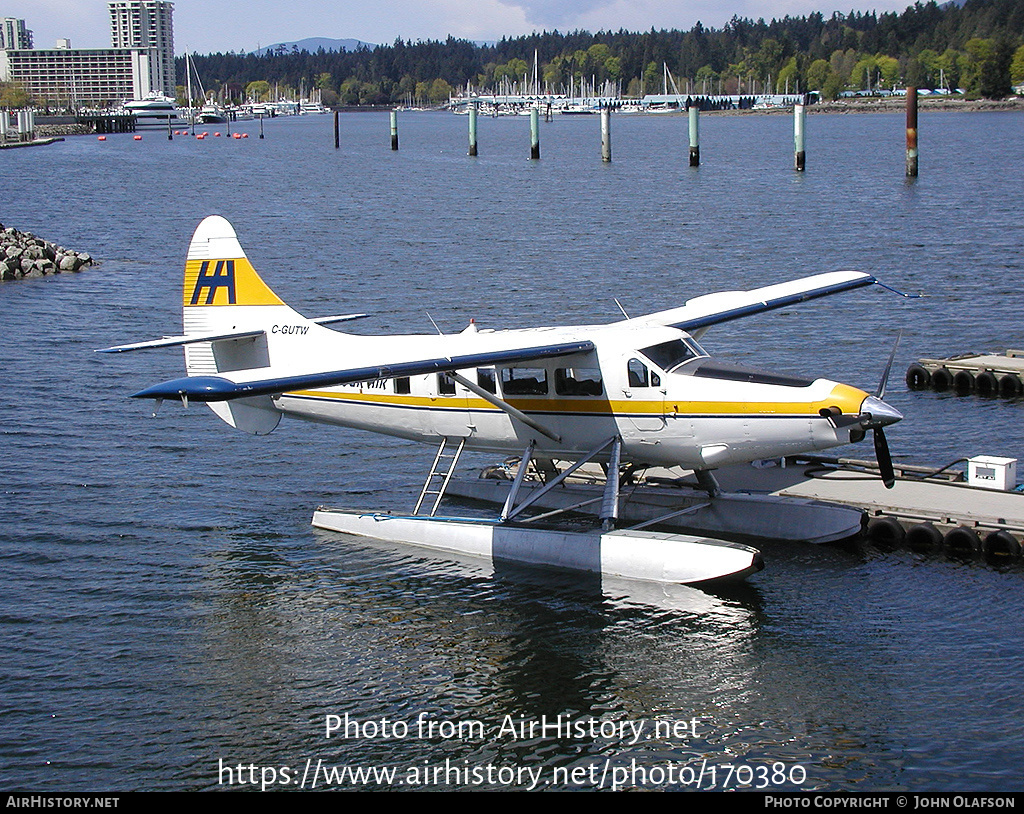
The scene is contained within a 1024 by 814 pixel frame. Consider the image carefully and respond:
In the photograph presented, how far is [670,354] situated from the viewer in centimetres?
1723

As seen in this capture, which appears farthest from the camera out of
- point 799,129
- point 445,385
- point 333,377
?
point 799,129

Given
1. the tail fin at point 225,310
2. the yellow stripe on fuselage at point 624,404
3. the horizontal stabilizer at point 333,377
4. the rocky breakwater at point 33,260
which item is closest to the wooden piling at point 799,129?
the rocky breakwater at point 33,260

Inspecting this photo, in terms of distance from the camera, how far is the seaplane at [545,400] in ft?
53.1

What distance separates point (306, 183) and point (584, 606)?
83091 mm

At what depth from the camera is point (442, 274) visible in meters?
47.2

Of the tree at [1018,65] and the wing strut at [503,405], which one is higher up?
the tree at [1018,65]

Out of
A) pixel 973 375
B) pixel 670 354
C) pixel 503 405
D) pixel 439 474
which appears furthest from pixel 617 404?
pixel 973 375

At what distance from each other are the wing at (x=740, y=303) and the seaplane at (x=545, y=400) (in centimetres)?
4

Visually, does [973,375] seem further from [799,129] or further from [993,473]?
[799,129]

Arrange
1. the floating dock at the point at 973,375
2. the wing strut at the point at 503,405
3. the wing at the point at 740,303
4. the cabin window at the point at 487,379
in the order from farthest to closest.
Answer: the floating dock at the point at 973,375, the wing at the point at 740,303, the cabin window at the point at 487,379, the wing strut at the point at 503,405

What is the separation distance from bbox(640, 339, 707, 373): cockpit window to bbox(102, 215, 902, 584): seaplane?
14mm

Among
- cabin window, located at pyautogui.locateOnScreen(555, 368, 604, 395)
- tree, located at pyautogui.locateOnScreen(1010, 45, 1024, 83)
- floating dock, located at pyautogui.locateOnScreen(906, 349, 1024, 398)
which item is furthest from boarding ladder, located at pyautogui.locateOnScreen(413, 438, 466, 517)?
tree, located at pyautogui.locateOnScreen(1010, 45, 1024, 83)

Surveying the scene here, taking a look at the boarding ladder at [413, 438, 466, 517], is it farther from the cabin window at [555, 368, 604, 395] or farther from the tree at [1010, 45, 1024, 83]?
the tree at [1010, 45, 1024, 83]

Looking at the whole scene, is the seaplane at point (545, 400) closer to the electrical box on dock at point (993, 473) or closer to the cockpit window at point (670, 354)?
the cockpit window at point (670, 354)
